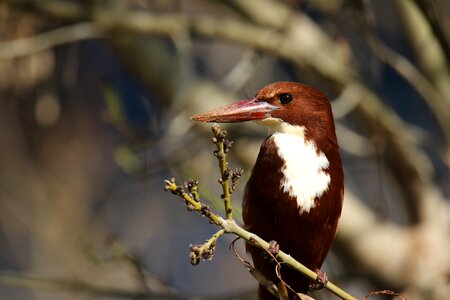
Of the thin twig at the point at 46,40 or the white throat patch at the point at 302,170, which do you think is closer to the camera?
the white throat patch at the point at 302,170

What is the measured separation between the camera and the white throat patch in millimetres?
2352

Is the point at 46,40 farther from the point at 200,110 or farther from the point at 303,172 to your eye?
the point at 303,172

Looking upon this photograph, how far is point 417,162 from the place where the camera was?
3750 millimetres

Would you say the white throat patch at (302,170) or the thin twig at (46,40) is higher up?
the thin twig at (46,40)

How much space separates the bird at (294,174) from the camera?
2.36 meters

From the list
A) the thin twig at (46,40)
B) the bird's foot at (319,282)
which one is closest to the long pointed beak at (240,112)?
the bird's foot at (319,282)

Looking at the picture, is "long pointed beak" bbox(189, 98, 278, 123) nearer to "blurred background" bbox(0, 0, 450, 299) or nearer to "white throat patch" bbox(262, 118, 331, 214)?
"white throat patch" bbox(262, 118, 331, 214)

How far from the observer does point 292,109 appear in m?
2.44

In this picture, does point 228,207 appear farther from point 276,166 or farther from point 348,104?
point 348,104

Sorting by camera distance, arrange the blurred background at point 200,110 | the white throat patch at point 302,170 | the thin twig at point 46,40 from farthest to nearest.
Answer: the thin twig at point 46,40 → the blurred background at point 200,110 → the white throat patch at point 302,170

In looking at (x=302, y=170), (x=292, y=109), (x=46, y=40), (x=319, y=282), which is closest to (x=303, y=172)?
(x=302, y=170)

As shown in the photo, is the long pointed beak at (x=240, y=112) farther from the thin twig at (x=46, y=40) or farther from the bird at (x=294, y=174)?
the thin twig at (x=46, y=40)

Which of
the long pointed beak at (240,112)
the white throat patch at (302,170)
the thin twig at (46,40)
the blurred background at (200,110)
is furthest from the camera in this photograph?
the thin twig at (46,40)

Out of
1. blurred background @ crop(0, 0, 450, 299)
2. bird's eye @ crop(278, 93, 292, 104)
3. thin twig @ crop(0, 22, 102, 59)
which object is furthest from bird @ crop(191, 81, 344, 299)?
thin twig @ crop(0, 22, 102, 59)
